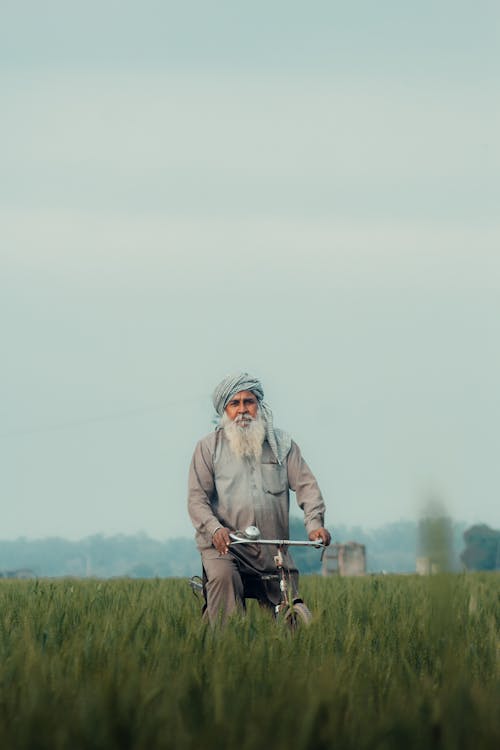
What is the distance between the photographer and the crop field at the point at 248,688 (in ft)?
10.3

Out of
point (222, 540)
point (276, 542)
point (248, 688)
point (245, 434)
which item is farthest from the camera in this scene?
point (245, 434)

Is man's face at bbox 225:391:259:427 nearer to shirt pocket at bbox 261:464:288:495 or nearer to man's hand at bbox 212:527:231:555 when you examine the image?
A: shirt pocket at bbox 261:464:288:495

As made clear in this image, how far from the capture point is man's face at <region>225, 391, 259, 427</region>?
736 cm

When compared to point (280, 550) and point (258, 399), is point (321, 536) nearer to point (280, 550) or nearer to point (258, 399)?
point (280, 550)

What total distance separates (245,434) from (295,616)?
1.08 meters

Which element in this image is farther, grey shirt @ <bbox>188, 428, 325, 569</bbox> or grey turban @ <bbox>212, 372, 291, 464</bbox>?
grey shirt @ <bbox>188, 428, 325, 569</bbox>

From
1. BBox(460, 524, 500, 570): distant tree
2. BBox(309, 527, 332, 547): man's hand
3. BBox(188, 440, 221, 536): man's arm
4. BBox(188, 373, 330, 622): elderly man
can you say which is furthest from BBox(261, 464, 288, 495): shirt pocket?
BBox(460, 524, 500, 570): distant tree

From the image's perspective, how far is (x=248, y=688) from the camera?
13.6ft

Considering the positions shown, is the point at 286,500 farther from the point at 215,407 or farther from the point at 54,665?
the point at 54,665

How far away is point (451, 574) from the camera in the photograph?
223 centimetres

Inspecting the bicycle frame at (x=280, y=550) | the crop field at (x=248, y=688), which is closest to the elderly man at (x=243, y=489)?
the bicycle frame at (x=280, y=550)

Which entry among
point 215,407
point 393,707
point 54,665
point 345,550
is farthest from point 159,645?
point 345,550

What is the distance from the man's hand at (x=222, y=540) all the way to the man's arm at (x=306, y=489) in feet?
1.70

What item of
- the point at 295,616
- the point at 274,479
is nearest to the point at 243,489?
the point at 274,479
